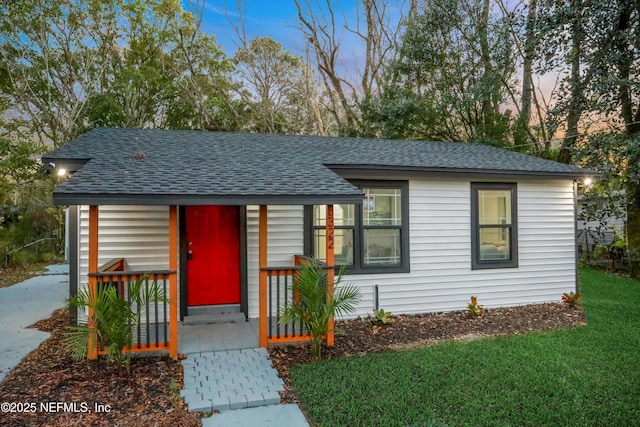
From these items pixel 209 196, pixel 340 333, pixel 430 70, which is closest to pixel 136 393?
pixel 209 196

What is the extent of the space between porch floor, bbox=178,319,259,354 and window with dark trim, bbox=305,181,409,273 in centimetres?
149

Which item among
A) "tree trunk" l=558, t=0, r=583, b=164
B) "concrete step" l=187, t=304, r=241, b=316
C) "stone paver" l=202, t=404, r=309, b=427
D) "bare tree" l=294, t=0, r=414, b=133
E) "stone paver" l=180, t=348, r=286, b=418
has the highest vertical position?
"bare tree" l=294, t=0, r=414, b=133

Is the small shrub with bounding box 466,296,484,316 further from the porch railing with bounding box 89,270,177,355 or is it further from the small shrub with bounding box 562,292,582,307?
the porch railing with bounding box 89,270,177,355

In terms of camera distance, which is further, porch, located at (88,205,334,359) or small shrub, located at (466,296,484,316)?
small shrub, located at (466,296,484,316)

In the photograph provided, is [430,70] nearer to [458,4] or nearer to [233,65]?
[458,4]

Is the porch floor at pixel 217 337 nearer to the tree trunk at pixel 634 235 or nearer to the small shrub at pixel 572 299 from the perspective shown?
the small shrub at pixel 572 299

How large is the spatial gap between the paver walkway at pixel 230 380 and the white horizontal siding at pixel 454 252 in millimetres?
1530

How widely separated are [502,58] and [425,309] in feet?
34.3

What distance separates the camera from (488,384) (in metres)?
3.87

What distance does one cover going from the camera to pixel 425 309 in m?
6.70

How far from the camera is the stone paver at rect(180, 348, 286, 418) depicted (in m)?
3.48

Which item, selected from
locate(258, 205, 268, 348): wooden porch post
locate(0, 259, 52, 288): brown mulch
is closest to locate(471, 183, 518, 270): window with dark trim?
locate(258, 205, 268, 348): wooden porch post

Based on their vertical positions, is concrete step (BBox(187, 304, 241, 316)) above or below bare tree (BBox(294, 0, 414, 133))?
below

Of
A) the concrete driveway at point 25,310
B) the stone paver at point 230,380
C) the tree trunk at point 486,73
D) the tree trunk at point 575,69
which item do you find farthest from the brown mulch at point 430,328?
the tree trunk at point 486,73
